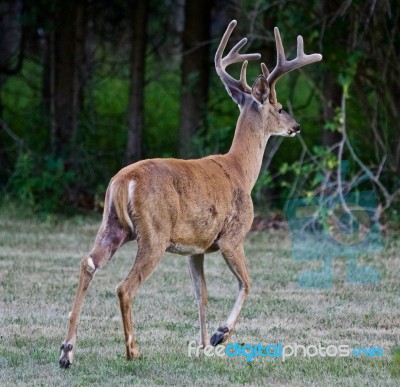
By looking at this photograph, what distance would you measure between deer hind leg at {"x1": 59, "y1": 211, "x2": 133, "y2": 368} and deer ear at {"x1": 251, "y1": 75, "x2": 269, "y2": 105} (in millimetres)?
1855

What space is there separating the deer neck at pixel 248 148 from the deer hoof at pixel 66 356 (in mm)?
1766

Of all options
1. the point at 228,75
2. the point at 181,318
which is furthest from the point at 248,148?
the point at 181,318

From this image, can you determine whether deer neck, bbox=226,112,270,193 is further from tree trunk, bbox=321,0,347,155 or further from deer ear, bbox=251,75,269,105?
tree trunk, bbox=321,0,347,155

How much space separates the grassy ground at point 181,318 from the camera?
6148mm

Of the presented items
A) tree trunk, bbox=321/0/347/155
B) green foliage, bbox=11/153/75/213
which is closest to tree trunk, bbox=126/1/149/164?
green foliage, bbox=11/153/75/213

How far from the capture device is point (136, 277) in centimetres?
632

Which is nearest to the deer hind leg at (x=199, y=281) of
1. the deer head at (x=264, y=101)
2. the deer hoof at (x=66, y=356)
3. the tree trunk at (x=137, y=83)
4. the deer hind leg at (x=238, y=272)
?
the deer hind leg at (x=238, y=272)

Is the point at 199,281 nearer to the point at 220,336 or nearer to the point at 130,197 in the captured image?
the point at 220,336

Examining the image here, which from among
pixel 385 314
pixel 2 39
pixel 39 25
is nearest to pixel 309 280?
pixel 385 314

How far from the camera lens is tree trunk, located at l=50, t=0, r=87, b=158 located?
14734 mm

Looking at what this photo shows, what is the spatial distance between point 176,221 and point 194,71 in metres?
8.71

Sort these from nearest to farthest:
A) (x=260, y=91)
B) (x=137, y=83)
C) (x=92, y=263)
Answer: (x=92, y=263) < (x=260, y=91) < (x=137, y=83)

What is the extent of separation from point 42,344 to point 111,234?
0.98m

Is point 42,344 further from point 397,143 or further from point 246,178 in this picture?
point 397,143
